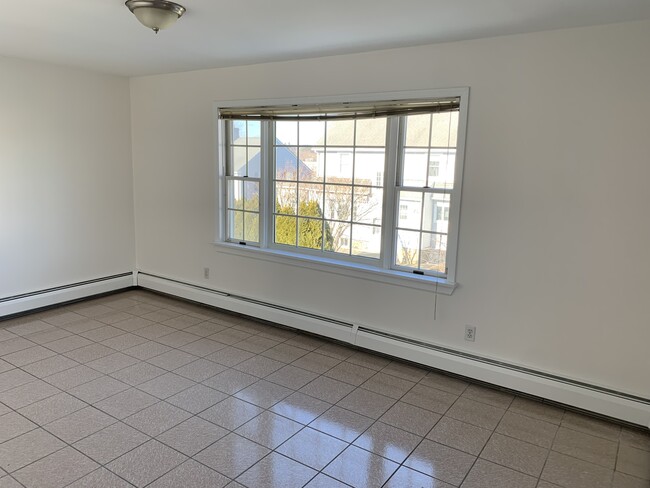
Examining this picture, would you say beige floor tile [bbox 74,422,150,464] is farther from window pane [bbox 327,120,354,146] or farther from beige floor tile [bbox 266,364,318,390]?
window pane [bbox 327,120,354,146]

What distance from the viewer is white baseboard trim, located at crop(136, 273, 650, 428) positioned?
2900 millimetres

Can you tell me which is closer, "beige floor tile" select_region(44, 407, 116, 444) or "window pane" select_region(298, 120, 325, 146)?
"beige floor tile" select_region(44, 407, 116, 444)

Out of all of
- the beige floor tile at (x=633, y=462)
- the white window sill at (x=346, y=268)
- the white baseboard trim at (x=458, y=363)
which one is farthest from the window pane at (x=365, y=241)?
the beige floor tile at (x=633, y=462)

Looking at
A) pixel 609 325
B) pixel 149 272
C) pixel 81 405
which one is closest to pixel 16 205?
pixel 149 272

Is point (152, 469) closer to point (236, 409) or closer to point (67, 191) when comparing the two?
point (236, 409)

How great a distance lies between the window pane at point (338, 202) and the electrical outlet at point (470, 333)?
4.16 ft

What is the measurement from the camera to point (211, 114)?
14.8 ft

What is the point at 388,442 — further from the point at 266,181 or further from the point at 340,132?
the point at 266,181

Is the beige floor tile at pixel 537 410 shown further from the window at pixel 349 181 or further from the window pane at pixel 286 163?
the window pane at pixel 286 163

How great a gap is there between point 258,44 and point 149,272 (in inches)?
119

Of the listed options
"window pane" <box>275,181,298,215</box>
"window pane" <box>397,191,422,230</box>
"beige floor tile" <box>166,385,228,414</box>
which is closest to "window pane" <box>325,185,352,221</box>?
"window pane" <box>275,181,298,215</box>

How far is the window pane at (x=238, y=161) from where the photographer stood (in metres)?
4.52

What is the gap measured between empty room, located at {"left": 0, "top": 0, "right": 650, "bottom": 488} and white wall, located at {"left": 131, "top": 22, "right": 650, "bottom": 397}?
14 mm

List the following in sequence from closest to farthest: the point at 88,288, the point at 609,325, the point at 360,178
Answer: the point at 609,325 < the point at 360,178 < the point at 88,288
